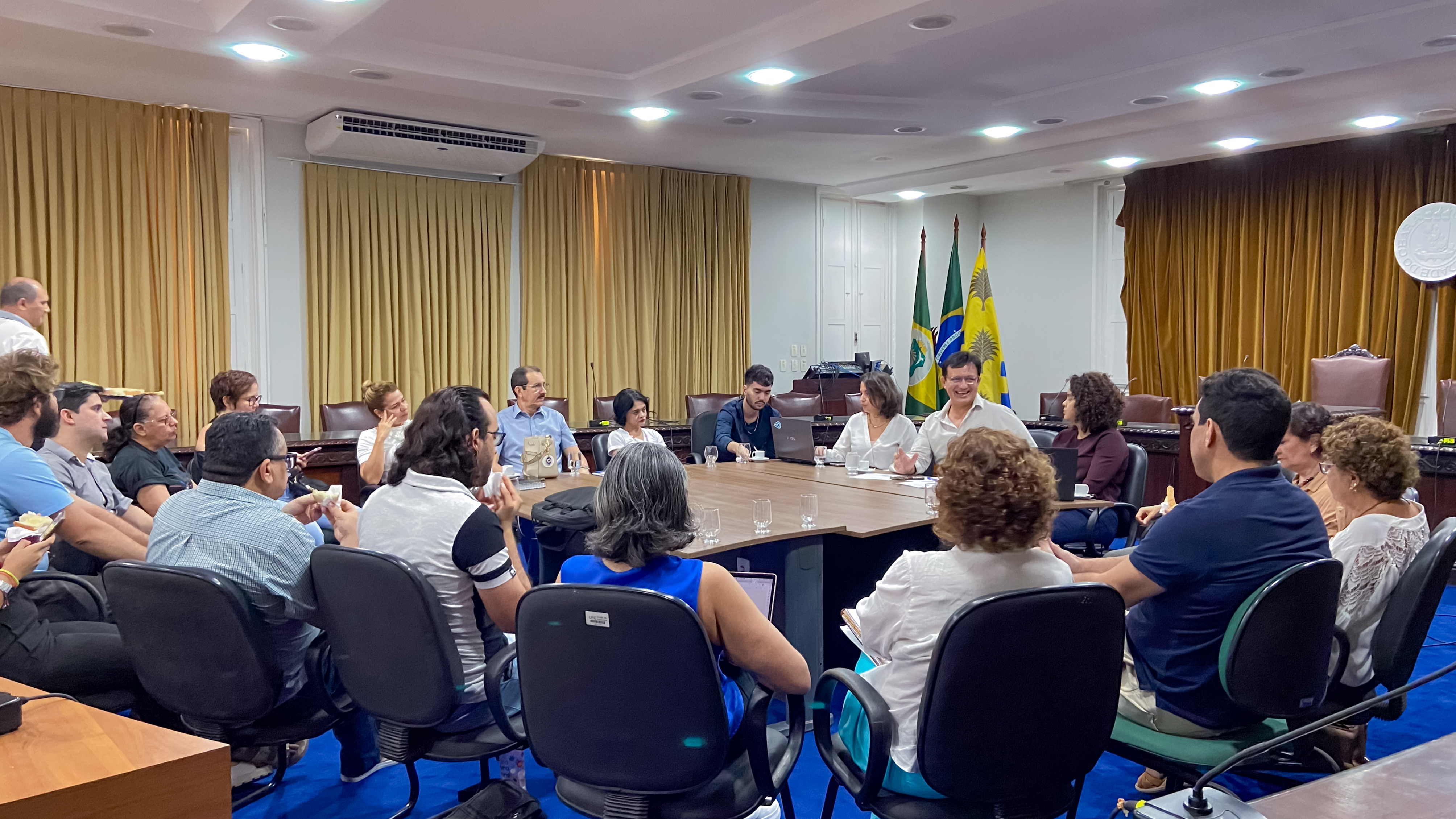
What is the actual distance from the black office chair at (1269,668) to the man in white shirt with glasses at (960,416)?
8.40 ft

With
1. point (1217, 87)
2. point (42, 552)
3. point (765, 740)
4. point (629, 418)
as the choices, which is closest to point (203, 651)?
point (42, 552)

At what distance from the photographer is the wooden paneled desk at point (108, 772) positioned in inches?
55.6

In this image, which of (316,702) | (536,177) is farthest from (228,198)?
(316,702)

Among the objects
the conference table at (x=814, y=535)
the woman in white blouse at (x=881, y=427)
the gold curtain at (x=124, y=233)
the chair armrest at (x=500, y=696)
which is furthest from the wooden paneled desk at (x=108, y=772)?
the gold curtain at (x=124, y=233)

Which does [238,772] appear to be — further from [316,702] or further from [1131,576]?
[1131,576]

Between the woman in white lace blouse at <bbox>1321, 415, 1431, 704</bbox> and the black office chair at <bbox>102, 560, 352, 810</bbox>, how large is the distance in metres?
2.52

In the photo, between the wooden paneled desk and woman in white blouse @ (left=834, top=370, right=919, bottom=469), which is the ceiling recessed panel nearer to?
woman in white blouse @ (left=834, top=370, right=919, bottom=469)

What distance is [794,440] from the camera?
210 inches

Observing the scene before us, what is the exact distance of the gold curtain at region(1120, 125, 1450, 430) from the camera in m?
7.56

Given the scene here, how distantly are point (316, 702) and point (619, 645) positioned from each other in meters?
1.06

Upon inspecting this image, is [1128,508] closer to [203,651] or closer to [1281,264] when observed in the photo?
[203,651]

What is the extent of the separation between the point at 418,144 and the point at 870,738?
612 cm

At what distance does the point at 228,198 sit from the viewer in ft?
22.8

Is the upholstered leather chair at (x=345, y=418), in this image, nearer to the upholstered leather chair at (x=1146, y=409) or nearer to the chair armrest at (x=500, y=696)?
the chair armrest at (x=500, y=696)
